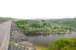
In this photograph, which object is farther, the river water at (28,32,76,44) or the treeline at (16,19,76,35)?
the treeline at (16,19,76,35)

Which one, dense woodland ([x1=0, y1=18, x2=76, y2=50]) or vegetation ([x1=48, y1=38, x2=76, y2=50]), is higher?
dense woodland ([x1=0, y1=18, x2=76, y2=50])

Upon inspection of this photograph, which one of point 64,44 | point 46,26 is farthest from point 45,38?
point 64,44

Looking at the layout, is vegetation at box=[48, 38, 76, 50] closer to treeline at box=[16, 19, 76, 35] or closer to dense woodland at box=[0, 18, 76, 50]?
dense woodland at box=[0, 18, 76, 50]

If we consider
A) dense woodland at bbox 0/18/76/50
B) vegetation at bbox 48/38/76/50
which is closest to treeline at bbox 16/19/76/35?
dense woodland at bbox 0/18/76/50

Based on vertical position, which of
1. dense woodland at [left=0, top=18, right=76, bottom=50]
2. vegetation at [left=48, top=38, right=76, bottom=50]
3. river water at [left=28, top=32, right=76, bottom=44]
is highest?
dense woodland at [left=0, top=18, right=76, bottom=50]

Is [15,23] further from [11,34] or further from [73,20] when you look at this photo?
[73,20]

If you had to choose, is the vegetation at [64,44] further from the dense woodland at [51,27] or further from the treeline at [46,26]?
the treeline at [46,26]
